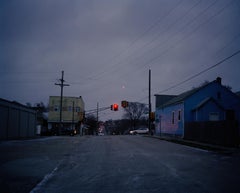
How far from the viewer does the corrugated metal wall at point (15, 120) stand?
28922mm

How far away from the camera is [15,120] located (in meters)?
32.6

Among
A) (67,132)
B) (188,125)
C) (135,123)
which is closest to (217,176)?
(188,125)

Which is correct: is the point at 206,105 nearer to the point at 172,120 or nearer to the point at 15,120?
the point at 172,120

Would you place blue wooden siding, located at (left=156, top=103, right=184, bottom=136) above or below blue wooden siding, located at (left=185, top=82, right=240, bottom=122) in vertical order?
below

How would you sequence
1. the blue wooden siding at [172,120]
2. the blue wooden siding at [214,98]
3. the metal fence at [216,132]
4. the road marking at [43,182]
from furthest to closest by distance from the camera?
the blue wooden siding at [172,120], the blue wooden siding at [214,98], the metal fence at [216,132], the road marking at [43,182]

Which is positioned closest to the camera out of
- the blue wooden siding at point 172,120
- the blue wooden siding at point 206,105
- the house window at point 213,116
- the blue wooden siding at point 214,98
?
the blue wooden siding at point 206,105

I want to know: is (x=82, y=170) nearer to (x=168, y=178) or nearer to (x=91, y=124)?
(x=168, y=178)

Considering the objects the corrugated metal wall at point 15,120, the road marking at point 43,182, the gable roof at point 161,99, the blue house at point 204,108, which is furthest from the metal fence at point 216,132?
the gable roof at point 161,99

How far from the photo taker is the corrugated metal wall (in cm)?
2892

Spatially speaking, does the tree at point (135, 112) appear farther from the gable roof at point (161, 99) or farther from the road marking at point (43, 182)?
the road marking at point (43, 182)

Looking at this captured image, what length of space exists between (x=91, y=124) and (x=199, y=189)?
326ft

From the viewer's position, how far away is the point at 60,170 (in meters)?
10.1

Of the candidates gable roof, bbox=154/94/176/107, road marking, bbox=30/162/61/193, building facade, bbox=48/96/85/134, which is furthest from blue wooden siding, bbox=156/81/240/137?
building facade, bbox=48/96/85/134

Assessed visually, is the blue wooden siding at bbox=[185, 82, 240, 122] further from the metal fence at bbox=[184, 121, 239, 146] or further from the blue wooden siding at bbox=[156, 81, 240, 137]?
the metal fence at bbox=[184, 121, 239, 146]
